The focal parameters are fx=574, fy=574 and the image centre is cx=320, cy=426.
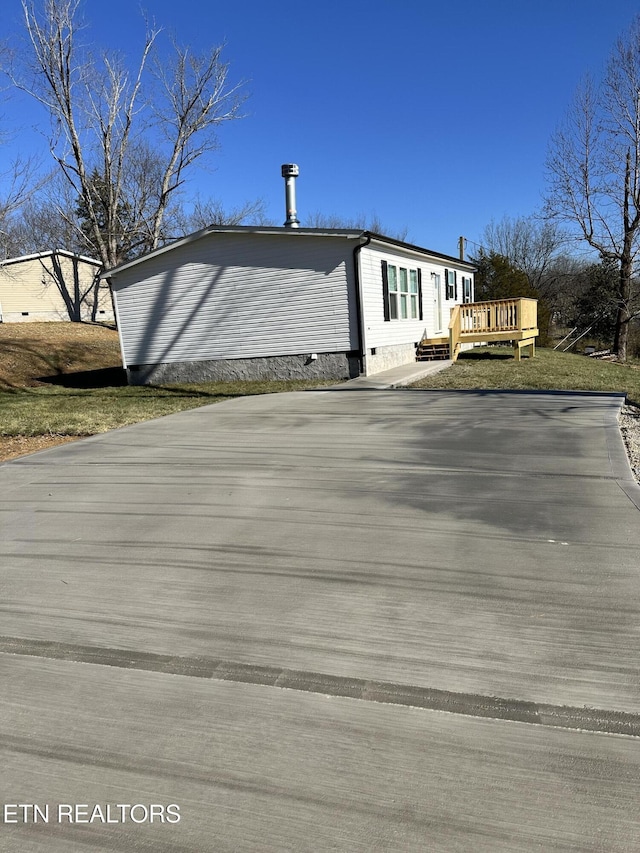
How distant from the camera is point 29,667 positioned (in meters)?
2.28

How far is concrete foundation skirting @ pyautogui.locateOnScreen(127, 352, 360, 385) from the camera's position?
1316 centimetres

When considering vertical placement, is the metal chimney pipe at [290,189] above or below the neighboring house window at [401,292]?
above

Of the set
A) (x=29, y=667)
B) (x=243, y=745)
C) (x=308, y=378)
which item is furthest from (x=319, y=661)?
(x=308, y=378)

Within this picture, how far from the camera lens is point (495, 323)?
1553 centimetres

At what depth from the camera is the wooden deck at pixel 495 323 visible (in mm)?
14961

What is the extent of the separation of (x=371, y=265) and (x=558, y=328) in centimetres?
2938

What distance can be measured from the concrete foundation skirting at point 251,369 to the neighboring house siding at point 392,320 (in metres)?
0.76

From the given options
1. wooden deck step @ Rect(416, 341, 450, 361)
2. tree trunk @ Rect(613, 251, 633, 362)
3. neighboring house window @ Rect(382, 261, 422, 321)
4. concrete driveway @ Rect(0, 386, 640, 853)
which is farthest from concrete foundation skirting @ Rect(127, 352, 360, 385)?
tree trunk @ Rect(613, 251, 633, 362)

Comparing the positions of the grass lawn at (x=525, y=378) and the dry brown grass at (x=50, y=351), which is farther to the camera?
the dry brown grass at (x=50, y=351)

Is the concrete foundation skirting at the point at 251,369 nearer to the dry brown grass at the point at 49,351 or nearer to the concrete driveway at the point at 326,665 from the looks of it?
the dry brown grass at the point at 49,351

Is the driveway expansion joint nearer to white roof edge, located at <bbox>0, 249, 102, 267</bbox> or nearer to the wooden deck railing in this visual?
the wooden deck railing

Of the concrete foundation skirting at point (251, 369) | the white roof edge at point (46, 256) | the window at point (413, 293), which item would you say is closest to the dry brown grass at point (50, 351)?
the concrete foundation skirting at point (251, 369)

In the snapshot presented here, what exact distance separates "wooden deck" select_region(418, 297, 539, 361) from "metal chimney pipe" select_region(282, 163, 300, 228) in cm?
483

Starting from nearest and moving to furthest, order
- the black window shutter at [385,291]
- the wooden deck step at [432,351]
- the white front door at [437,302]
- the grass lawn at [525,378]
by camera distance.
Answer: the grass lawn at [525,378] < the black window shutter at [385,291] < the wooden deck step at [432,351] < the white front door at [437,302]
